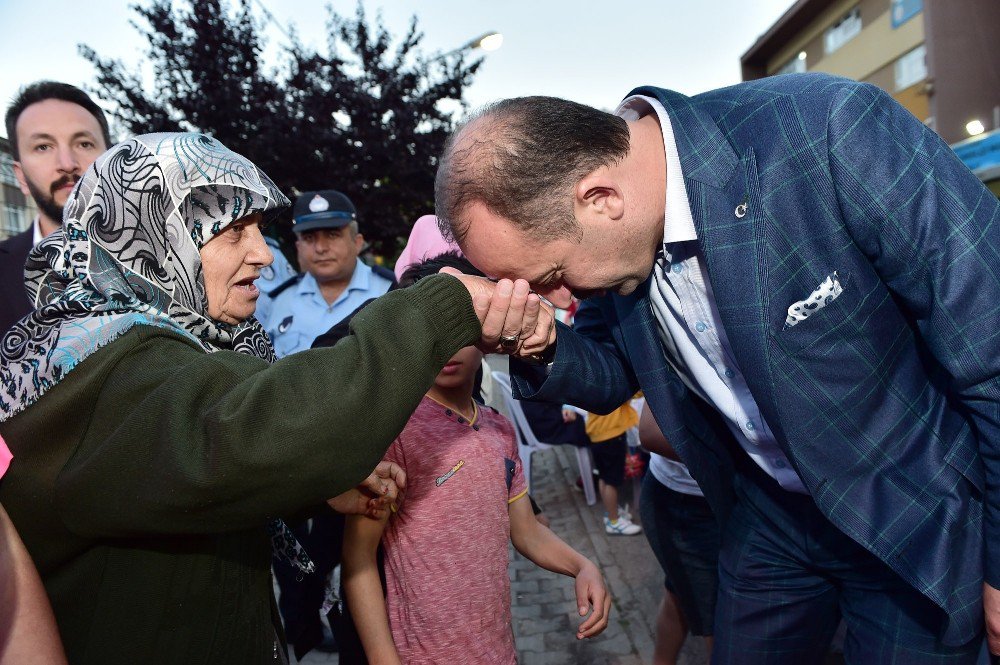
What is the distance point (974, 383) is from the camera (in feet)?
5.18

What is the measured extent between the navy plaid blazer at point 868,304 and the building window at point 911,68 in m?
21.6

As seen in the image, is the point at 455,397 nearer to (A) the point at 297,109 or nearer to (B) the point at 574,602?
(B) the point at 574,602

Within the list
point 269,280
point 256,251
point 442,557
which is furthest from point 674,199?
point 269,280

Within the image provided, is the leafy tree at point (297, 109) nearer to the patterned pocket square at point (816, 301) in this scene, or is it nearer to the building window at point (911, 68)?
the patterned pocket square at point (816, 301)

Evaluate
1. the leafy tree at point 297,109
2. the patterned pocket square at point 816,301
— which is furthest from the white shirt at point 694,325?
the leafy tree at point 297,109

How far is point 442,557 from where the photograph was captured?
2027 mm

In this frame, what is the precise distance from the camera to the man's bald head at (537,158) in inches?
72.0

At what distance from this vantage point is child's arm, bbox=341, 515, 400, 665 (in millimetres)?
1892

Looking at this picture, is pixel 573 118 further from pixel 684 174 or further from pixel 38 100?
pixel 38 100

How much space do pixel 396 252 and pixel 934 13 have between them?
1656 cm

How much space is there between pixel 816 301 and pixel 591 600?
1136mm

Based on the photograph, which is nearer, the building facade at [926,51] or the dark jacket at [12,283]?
the dark jacket at [12,283]

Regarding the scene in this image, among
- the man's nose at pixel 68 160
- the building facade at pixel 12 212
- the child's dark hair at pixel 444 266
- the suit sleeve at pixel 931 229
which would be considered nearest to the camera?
the suit sleeve at pixel 931 229

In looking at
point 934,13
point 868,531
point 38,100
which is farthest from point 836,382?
point 934,13
